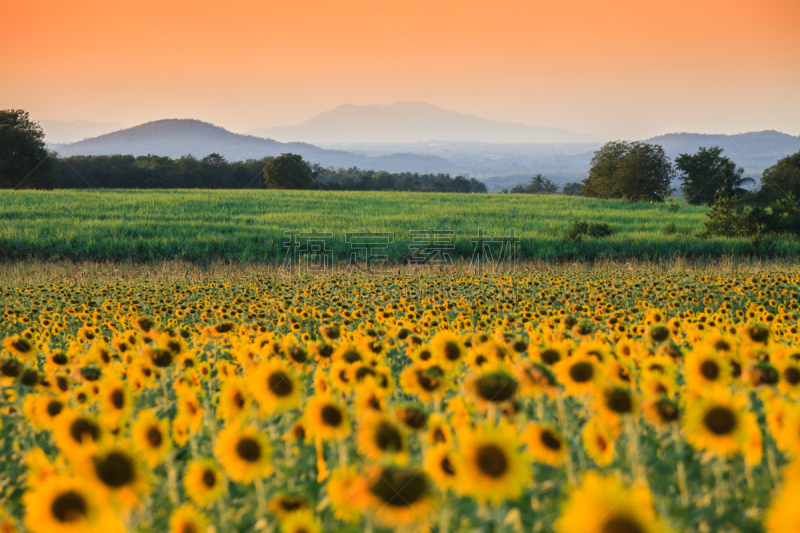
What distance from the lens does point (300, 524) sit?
4.51 feet

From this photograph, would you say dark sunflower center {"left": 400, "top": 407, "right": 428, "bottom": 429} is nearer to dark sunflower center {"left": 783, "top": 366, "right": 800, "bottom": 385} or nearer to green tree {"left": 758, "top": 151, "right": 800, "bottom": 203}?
dark sunflower center {"left": 783, "top": 366, "right": 800, "bottom": 385}

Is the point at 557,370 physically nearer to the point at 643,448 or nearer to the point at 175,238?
the point at 643,448

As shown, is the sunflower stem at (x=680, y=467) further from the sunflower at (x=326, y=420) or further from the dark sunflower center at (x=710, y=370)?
the sunflower at (x=326, y=420)

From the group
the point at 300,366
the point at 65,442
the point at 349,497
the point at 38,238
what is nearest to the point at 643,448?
the point at 349,497

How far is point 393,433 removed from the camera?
1528mm

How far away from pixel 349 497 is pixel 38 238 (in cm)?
1951

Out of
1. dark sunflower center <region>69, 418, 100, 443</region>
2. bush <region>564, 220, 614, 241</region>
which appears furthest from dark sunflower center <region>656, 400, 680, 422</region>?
bush <region>564, 220, 614, 241</region>

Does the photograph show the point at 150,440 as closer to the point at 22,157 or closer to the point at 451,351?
the point at 451,351

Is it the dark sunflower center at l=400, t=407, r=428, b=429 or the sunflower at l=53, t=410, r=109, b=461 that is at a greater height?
the dark sunflower center at l=400, t=407, r=428, b=429

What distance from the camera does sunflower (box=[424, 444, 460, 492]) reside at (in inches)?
56.2

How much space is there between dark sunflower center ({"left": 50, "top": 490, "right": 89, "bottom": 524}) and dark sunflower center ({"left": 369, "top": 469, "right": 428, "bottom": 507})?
0.81 metres

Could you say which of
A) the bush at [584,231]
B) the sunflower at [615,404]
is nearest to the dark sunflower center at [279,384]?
the sunflower at [615,404]

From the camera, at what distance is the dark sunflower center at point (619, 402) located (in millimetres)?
1645

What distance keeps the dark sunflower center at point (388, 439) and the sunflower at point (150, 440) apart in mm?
804
